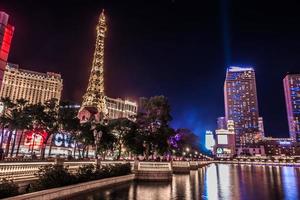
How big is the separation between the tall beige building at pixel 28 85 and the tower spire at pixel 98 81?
48.3 metres

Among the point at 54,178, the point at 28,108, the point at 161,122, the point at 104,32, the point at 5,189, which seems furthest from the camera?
the point at 104,32

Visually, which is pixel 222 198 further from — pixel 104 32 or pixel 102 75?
pixel 104 32

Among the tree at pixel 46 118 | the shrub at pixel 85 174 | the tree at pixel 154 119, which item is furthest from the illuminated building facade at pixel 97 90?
the shrub at pixel 85 174

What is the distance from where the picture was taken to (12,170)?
1440 cm

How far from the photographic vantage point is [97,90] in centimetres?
11006

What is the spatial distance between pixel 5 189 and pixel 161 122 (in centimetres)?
3161

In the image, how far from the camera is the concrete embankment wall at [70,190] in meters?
11.4

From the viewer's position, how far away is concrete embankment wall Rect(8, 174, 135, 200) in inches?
447

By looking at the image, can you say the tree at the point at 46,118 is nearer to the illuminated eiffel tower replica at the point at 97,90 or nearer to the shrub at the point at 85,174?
the shrub at the point at 85,174

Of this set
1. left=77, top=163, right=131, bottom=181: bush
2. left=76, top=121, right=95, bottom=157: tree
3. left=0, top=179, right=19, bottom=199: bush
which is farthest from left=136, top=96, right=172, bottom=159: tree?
left=0, top=179, right=19, bottom=199: bush

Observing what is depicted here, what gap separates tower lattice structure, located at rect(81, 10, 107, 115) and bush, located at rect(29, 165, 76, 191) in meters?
92.2

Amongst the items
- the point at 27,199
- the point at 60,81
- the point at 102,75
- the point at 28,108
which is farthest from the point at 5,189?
the point at 60,81

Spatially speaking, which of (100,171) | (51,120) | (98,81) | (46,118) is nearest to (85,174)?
(100,171)

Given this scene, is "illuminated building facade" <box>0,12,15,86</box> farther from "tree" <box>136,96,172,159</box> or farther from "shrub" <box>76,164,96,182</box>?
"shrub" <box>76,164,96,182</box>
